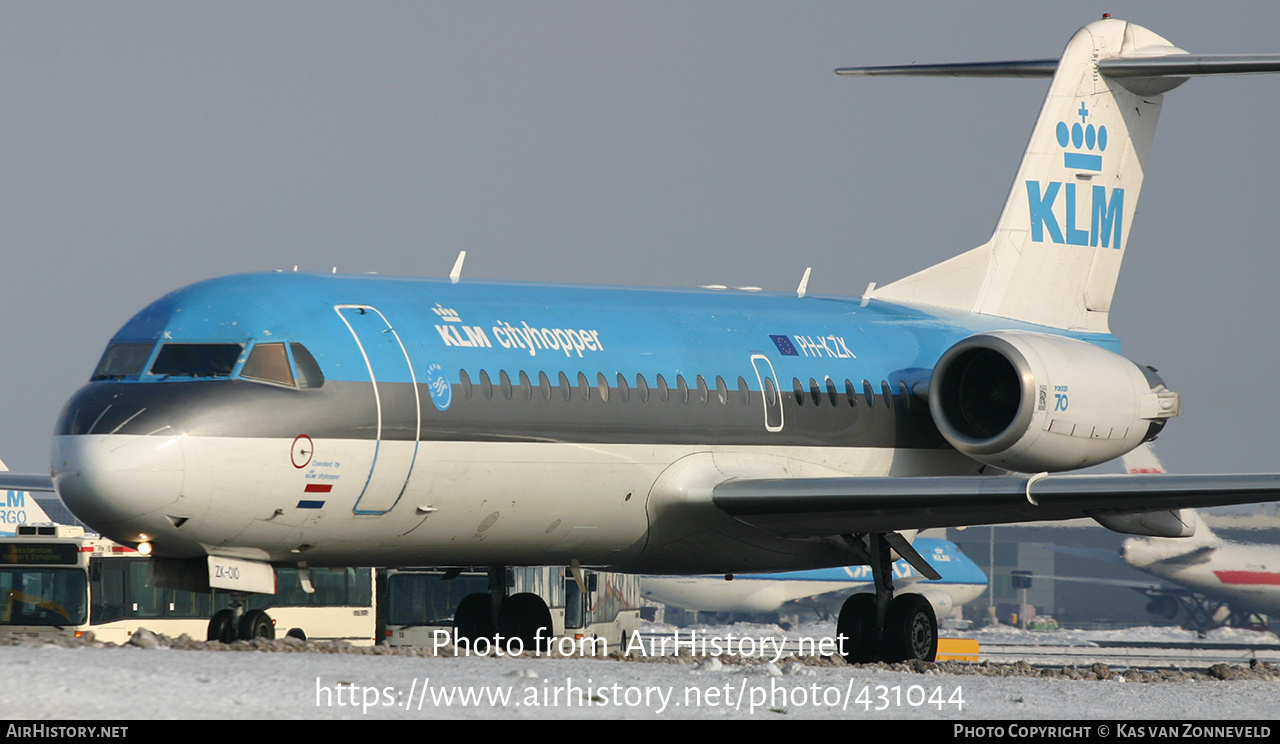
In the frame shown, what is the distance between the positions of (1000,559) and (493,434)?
4398 inches

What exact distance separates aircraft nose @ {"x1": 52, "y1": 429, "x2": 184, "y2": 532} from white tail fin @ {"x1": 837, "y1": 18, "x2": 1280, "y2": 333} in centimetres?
1185

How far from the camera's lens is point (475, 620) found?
2177 centimetres

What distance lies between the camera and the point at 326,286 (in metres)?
17.6

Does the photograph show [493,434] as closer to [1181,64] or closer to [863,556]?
[863,556]

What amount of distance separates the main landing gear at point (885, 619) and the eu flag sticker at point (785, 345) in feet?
7.73

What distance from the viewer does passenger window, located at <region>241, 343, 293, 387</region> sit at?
1634 cm

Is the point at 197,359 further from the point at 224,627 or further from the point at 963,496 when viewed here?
the point at 963,496

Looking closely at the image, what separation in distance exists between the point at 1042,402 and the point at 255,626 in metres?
9.52

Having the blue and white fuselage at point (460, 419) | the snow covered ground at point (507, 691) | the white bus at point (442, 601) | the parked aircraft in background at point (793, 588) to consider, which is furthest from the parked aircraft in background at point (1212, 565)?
the snow covered ground at point (507, 691)

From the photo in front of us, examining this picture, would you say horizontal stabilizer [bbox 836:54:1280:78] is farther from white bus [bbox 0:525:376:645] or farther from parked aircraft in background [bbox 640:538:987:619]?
parked aircraft in background [bbox 640:538:987:619]

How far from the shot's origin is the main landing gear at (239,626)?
53.9 feet

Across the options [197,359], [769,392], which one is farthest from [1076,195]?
[197,359]

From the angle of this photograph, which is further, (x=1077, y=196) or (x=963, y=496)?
(x=1077, y=196)

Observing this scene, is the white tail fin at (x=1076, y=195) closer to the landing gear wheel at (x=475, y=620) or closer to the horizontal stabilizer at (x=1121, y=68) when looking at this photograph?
the horizontal stabilizer at (x=1121, y=68)
